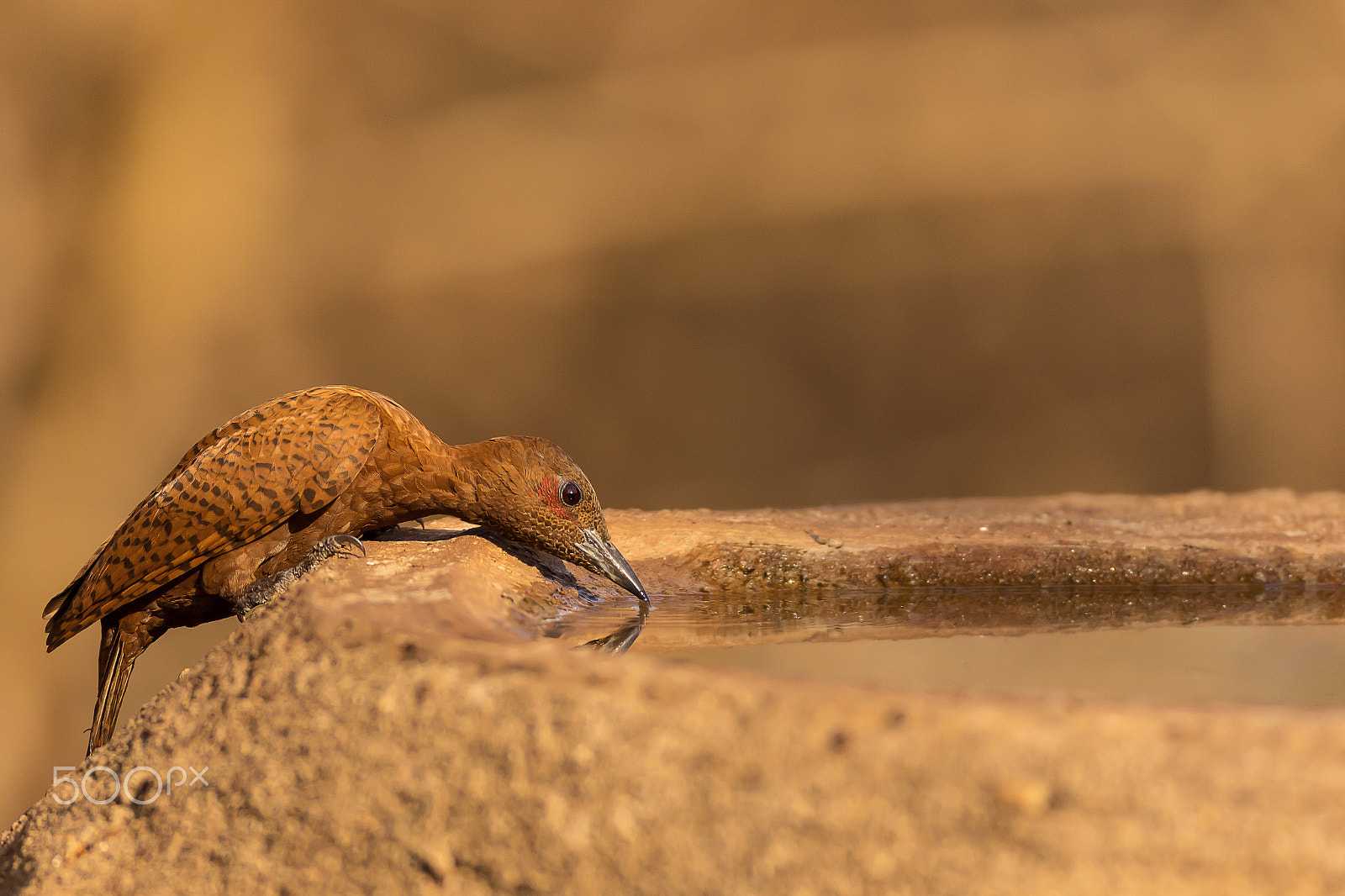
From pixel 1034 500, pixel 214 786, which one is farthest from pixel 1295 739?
pixel 1034 500

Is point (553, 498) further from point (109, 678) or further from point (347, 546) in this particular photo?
point (109, 678)

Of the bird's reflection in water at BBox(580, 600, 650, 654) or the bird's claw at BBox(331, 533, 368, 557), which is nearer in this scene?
the bird's reflection in water at BBox(580, 600, 650, 654)

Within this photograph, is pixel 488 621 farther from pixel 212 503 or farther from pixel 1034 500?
pixel 1034 500

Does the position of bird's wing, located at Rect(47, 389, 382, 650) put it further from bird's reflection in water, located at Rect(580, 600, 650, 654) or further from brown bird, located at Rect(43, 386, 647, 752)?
bird's reflection in water, located at Rect(580, 600, 650, 654)

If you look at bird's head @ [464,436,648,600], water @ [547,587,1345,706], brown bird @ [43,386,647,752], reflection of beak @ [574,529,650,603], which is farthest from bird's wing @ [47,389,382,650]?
water @ [547,587,1345,706]

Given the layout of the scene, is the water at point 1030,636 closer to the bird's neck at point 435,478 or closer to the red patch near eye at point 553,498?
the red patch near eye at point 553,498

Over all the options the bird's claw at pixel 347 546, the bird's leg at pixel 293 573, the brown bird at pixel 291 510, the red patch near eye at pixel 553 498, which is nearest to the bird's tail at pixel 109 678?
the brown bird at pixel 291 510
